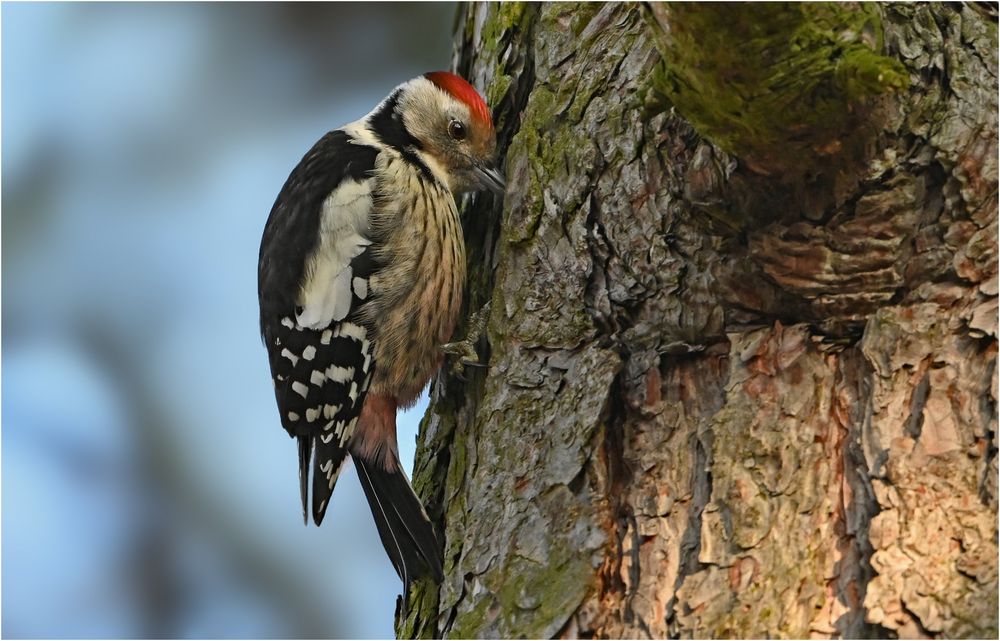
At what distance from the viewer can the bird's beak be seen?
3.02 meters

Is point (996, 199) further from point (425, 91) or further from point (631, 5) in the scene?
point (425, 91)

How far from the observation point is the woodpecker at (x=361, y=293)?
315 cm

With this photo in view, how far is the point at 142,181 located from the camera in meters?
5.30

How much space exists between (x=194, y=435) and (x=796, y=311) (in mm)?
3923

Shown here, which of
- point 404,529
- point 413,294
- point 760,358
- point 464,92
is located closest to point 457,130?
point 464,92

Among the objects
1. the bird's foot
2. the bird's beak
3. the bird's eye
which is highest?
the bird's eye

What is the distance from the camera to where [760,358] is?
81.3 inches

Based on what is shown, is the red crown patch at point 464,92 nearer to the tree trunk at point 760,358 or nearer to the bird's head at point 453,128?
the bird's head at point 453,128

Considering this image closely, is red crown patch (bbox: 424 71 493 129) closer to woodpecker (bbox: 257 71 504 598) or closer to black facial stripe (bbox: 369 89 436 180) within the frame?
woodpecker (bbox: 257 71 504 598)

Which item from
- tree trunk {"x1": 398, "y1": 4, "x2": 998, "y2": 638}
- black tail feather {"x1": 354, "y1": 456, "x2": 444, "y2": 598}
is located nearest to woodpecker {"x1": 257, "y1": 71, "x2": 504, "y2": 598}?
black tail feather {"x1": 354, "y1": 456, "x2": 444, "y2": 598}

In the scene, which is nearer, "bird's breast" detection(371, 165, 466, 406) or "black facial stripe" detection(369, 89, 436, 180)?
"bird's breast" detection(371, 165, 466, 406)

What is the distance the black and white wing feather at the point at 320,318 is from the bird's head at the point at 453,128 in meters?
0.31

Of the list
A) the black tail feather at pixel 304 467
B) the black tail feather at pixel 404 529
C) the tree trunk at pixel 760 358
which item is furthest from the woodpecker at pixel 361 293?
the tree trunk at pixel 760 358

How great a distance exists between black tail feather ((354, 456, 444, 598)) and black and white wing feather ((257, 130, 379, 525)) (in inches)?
Result: 9.6
